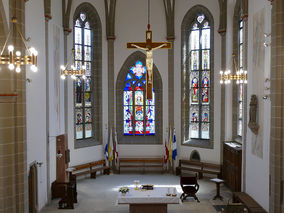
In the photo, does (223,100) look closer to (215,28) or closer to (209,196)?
(215,28)

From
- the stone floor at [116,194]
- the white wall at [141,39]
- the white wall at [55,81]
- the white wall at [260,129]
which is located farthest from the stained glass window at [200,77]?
the white wall at [55,81]

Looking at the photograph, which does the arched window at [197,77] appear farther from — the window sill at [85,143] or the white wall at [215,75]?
the window sill at [85,143]

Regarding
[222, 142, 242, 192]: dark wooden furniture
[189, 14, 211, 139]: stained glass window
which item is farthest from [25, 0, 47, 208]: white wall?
[189, 14, 211, 139]: stained glass window

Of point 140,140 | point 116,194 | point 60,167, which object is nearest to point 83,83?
point 140,140

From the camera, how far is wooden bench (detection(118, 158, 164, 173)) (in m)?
17.9

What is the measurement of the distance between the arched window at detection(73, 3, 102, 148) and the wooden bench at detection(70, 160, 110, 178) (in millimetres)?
1030

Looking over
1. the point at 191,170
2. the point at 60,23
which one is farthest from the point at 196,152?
the point at 60,23

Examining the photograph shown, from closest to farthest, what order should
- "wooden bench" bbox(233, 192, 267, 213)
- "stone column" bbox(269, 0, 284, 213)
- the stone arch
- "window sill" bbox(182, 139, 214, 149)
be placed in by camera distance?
"stone column" bbox(269, 0, 284, 213) < "wooden bench" bbox(233, 192, 267, 213) < "window sill" bbox(182, 139, 214, 149) < the stone arch

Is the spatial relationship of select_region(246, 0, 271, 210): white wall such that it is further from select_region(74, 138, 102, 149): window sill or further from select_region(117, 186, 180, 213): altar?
select_region(74, 138, 102, 149): window sill

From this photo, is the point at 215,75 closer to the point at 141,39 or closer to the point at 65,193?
the point at 141,39

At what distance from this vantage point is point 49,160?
13.6 metres

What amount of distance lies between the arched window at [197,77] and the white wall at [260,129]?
14.9 ft

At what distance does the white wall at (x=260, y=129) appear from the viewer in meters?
10.8

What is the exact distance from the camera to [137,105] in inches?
750
